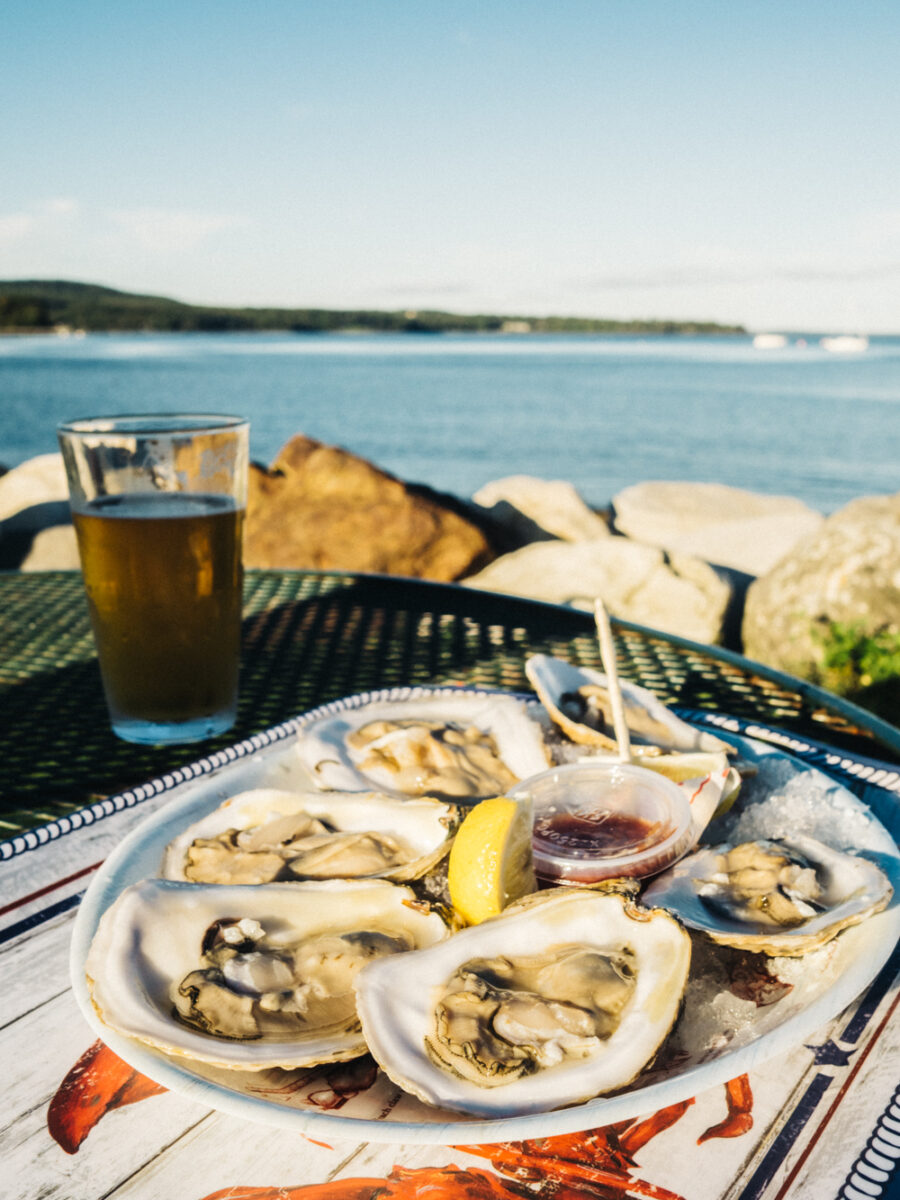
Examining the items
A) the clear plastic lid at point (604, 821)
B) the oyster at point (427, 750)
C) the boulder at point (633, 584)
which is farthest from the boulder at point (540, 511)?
the clear plastic lid at point (604, 821)

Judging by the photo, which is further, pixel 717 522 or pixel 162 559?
pixel 717 522

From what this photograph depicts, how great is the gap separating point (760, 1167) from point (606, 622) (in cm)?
81

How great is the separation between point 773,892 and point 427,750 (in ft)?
1.97

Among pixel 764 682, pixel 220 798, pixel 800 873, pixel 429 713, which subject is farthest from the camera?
pixel 764 682

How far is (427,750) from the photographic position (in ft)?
4.97

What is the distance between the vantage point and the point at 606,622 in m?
1.46

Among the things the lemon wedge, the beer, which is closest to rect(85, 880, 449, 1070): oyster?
the lemon wedge

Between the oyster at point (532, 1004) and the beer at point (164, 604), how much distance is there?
0.96 meters

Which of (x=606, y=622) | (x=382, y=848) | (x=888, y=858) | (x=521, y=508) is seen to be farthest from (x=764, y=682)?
(x=521, y=508)

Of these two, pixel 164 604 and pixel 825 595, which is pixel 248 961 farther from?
pixel 825 595

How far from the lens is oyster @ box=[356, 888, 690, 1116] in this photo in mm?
826

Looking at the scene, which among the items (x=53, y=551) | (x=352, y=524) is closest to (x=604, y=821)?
(x=352, y=524)

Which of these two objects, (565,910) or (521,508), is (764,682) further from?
(521,508)

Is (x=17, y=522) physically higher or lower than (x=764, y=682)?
lower
